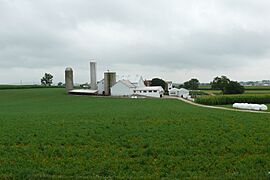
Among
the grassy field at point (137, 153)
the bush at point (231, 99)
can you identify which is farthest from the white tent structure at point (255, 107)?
the grassy field at point (137, 153)

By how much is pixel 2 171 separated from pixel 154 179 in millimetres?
4217

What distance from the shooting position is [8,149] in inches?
436

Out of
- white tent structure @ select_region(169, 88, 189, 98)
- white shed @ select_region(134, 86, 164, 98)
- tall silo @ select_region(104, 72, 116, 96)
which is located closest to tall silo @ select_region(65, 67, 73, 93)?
tall silo @ select_region(104, 72, 116, 96)

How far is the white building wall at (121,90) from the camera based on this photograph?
7956 centimetres

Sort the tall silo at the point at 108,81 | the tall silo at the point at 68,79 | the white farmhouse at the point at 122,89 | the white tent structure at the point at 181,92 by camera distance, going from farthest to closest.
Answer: the white tent structure at the point at 181,92, the tall silo at the point at 68,79, the tall silo at the point at 108,81, the white farmhouse at the point at 122,89

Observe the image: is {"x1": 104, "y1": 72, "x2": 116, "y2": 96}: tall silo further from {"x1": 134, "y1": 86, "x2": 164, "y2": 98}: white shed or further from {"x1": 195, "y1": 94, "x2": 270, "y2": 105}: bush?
{"x1": 195, "y1": 94, "x2": 270, "y2": 105}: bush

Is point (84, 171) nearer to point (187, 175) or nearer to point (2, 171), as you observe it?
point (2, 171)

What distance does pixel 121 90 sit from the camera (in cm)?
7994

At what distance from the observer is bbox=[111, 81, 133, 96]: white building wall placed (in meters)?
79.6

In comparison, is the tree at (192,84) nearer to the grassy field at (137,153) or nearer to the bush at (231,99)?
the bush at (231,99)

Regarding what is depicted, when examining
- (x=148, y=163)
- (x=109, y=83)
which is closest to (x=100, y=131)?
(x=148, y=163)

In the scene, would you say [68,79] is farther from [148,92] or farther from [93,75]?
[148,92]

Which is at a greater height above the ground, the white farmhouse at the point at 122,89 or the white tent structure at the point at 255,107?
the white farmhouse at the point at 122,89

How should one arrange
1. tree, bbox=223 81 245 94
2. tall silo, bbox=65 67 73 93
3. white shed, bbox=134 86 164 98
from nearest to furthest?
1. white shed, bbox=134 86 164 98
2. tall silo, bbox=65 67 73 93
3. tree, bbox=223 81 245 94
